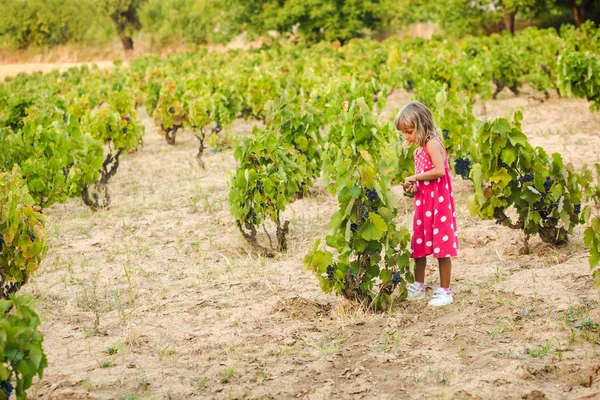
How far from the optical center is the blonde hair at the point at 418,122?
4.50m

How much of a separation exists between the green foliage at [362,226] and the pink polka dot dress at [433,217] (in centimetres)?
18

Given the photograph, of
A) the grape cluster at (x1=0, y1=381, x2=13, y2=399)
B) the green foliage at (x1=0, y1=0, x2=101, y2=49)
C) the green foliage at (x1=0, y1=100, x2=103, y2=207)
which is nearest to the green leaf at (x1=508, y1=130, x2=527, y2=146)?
the grape cluster at (x1=0, y1=381, x2=13, y2=399)

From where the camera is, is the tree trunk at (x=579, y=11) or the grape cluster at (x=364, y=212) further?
the tree trunk at (x=579, y=11)

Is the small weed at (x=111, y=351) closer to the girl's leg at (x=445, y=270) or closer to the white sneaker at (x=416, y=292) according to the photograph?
the white sneaker at (x=416, y=292)

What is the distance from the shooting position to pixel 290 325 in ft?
14.9

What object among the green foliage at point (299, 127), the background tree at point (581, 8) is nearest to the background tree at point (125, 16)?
the background tree at point (581, 8)

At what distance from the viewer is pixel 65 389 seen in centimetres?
377

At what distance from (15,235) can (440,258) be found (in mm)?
2642

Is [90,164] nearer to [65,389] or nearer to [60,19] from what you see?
[65,389]

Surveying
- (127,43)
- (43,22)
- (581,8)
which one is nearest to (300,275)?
(581,8)

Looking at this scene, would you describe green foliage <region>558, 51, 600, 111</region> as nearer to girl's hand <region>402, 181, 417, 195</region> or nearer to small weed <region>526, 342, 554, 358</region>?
girl's hand <region>402, 181, 417, 195</region>

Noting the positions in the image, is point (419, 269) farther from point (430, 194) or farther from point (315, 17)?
point (315, 17)

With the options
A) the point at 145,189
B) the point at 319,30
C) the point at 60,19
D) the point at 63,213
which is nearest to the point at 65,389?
the point at 63,213

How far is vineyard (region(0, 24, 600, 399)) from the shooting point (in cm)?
→ 376
